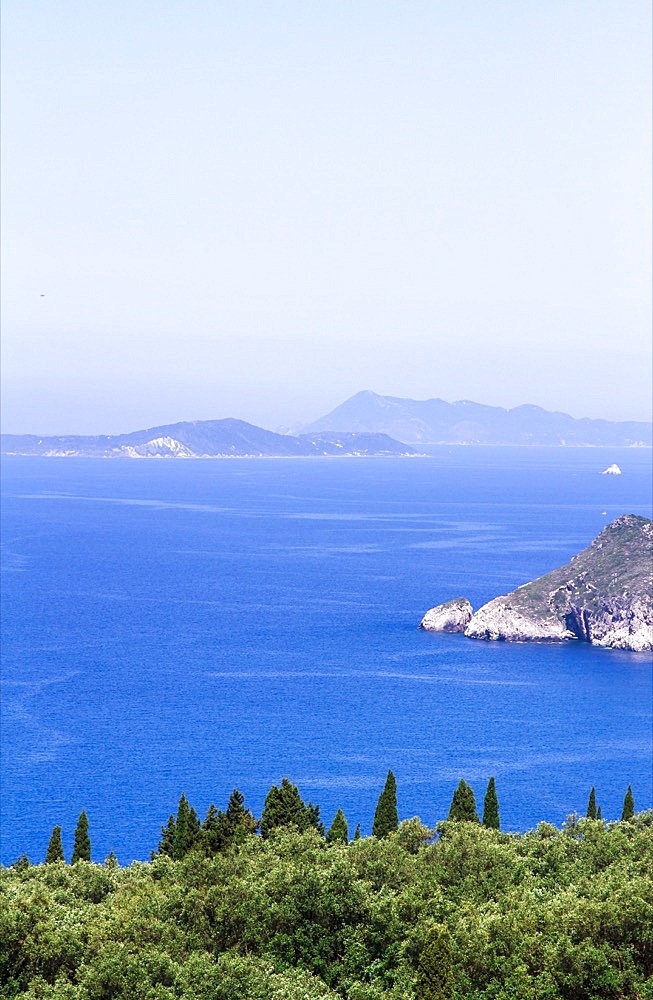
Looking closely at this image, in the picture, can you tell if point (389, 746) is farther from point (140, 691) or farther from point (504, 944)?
point (504, 944)

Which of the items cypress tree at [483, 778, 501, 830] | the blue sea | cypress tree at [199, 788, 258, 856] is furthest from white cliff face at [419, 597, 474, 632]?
cypress tree at [199, 788, 258, 856]

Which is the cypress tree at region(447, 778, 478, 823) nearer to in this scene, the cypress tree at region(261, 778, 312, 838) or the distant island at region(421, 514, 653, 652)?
the cypress tree at region(261, 778, 312, 838)

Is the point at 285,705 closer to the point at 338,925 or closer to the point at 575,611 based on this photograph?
the point at 575,611

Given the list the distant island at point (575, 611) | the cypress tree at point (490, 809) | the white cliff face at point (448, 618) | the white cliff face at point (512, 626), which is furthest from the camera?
the white cliff face at point (512, 626)

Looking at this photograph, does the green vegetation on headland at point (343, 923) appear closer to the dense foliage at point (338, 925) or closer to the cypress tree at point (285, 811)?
the dense foliage at point (338, 925)

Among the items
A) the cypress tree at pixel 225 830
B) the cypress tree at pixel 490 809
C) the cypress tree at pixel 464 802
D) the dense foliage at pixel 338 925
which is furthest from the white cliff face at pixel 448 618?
the dense foliage at pixel 338 925

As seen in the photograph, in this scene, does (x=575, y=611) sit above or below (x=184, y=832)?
below

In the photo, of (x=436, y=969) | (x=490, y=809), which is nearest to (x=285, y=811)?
(x=490, y=809)

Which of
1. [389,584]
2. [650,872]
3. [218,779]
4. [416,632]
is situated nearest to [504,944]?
[650,872]
